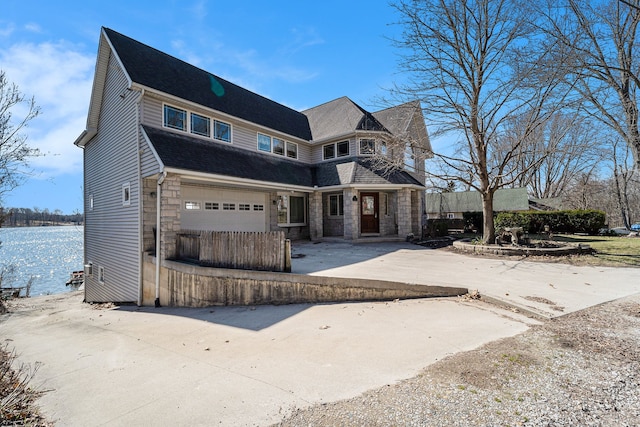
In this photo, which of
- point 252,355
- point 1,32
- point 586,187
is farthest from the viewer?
point 586,187

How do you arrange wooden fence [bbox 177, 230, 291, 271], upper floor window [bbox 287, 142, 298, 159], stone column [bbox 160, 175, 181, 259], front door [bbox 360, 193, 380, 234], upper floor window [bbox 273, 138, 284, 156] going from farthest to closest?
upper floor window [bbox 287, 142, 298, 159]
front door [bbox 360, 193, 380, 234]
upper floor window [bbox 273, 138, 284, 156]
stone column [bbox 160, 175, 181, 259]
wooden fence [bbox 177, 230, 291, 271]

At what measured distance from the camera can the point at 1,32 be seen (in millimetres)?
8445

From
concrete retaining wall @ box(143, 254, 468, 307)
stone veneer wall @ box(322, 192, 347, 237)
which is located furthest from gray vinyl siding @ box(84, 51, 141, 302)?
stone veneer wall @ box(322, 192, 347, 237)

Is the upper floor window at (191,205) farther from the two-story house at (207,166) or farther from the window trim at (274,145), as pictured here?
the window trim at (274,145)

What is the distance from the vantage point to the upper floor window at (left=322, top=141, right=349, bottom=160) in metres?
15.9

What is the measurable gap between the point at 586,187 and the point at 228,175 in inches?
1404

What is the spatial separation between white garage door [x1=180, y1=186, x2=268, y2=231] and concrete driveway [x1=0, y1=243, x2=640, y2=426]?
163 inches

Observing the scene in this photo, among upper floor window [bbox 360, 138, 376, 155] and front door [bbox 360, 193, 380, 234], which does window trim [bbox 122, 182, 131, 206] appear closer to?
front door [bbox 360, 193, 380, 234]

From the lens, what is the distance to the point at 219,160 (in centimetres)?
1100

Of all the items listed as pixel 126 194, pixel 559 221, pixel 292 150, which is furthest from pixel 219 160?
pixel 559 221

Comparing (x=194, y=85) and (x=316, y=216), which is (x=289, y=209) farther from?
(x=194, y=85)

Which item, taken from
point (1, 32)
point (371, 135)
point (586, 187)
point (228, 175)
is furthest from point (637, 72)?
point (586, 187)

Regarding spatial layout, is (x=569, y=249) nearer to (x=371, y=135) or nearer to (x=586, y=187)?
(x=371, y=135)

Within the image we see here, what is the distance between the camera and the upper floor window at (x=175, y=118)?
1053 centimetres
